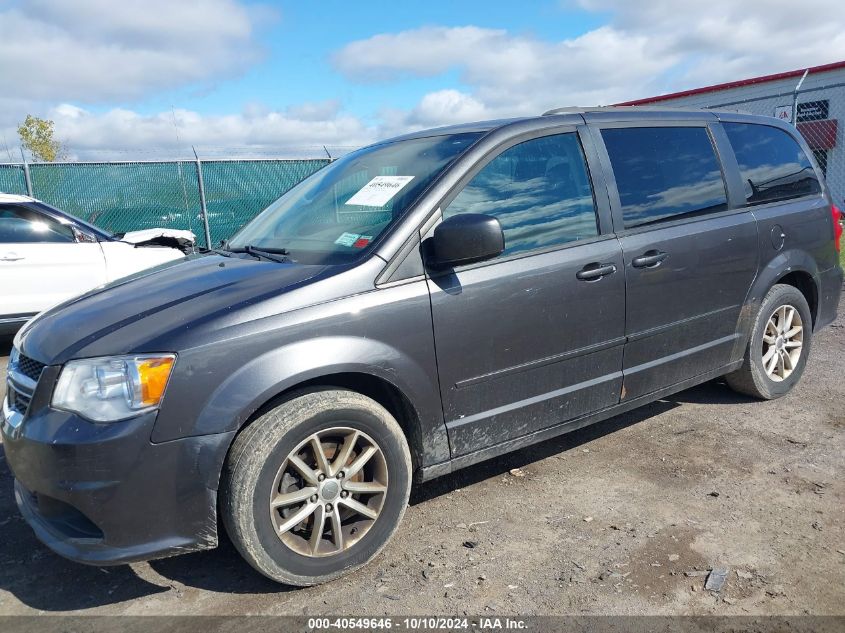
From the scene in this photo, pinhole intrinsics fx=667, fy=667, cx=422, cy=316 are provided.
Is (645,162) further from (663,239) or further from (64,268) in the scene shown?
(64,268)

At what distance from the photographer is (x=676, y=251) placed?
368 cm

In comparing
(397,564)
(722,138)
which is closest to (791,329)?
(722,138)

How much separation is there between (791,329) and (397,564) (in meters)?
3.33

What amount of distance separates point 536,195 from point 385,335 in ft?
3.79

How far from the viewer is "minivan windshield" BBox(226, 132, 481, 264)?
3014 mm

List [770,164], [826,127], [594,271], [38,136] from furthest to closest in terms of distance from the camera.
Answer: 1. [38,136]
2. [826,127]
3. [770,164]
4. [594,271]

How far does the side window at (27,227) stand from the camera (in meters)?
6.83

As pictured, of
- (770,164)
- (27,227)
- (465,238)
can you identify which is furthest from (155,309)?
(27,227)

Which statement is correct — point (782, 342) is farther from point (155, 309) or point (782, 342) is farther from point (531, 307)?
point (155, 309)


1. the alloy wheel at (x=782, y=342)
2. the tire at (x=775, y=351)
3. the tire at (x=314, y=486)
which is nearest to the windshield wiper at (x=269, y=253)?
the tire at (x=314, y=486)

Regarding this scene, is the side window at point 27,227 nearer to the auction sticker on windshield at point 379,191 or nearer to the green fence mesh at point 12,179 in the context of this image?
the green fence mesh at point 12,179

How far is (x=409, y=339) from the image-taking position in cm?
280

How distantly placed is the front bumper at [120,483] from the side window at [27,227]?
520cm

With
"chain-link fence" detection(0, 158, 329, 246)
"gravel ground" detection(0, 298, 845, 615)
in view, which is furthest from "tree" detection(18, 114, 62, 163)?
"gravel ground" detection(0, 298, 845, 615)
